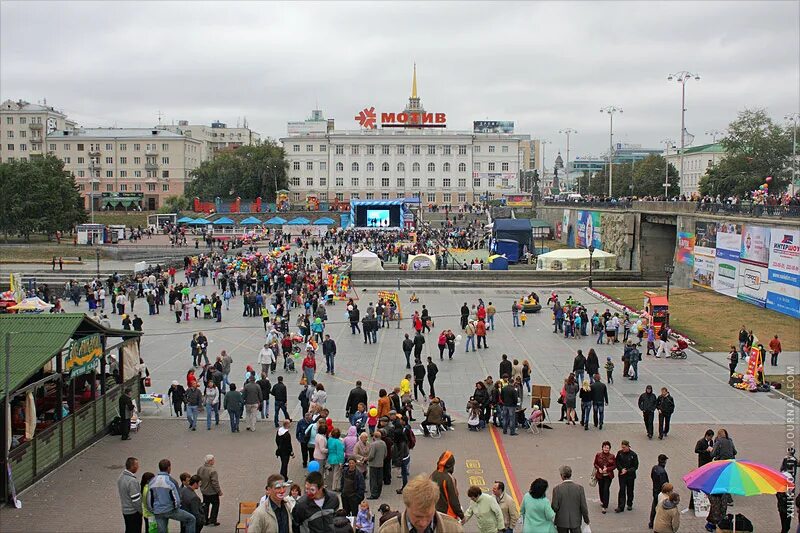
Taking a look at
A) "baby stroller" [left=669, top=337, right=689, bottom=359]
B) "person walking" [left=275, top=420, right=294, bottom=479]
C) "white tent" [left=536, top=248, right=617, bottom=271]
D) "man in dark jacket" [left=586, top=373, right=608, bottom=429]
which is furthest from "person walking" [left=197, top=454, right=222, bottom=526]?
"white tent" [left=536, top=248, right=617, bottom=271]

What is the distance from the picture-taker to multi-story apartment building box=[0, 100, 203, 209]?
114062 mm

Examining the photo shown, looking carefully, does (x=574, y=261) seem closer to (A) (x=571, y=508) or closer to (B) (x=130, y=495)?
(A) (x=571, y=508)

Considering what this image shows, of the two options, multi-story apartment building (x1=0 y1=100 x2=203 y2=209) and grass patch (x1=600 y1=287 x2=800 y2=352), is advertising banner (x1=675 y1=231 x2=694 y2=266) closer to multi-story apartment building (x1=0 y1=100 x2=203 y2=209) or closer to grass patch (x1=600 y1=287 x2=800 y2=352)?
grass patch (x1=600 y1=287 x2=800 y2=352)

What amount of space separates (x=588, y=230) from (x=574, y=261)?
16659 mm

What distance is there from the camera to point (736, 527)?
30.3 ft

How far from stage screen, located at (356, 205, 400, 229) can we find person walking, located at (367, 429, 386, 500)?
6373 cm

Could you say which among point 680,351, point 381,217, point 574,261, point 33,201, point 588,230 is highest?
point 33,201

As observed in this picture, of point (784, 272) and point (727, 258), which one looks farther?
point (727, 258)

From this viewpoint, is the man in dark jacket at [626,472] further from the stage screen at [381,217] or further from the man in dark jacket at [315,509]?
the stage screen at [381,217]

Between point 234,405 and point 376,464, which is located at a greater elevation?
point 234,405

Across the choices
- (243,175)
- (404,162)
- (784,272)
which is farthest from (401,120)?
(784,272)

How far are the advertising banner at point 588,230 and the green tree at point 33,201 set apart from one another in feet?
146

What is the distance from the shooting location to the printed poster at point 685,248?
39.2 m

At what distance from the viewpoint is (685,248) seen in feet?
131
